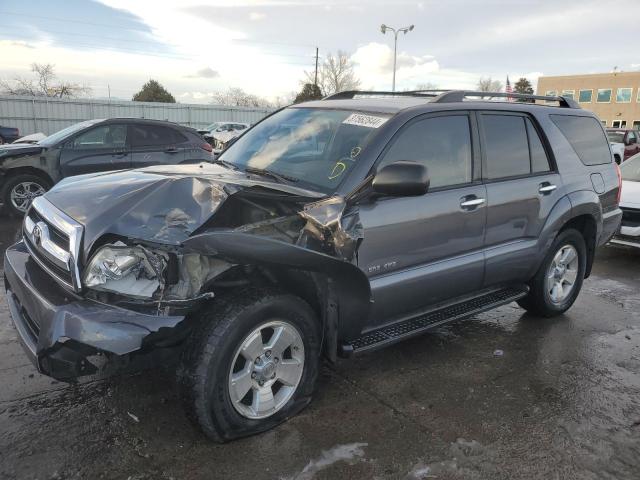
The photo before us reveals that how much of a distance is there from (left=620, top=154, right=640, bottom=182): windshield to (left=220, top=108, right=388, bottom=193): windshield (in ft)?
21.9

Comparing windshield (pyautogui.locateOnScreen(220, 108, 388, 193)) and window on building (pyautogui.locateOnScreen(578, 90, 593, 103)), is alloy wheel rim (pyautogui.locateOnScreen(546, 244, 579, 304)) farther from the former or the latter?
window on building (pyautogui.locateOnScreen(578, 90, 593, 103))

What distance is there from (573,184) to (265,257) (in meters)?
3.29

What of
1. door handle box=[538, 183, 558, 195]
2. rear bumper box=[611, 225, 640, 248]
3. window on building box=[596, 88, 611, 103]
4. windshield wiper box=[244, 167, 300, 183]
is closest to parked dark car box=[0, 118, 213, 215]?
windshield wiper box=[244, 167, 300, 183]

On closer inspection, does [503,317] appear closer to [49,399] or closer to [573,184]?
[573,184]

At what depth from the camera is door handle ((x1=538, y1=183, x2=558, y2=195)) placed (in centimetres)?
435

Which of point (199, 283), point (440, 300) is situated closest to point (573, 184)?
point (440, 300)

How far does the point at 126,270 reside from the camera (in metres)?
2.58

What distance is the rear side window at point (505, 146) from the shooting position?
4.00m

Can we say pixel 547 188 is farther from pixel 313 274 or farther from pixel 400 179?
pixel 313 274

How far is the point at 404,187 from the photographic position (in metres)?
3.00

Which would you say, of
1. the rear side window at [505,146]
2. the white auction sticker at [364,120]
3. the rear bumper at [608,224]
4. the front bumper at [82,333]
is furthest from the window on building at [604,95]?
the front bumper at [82,333]

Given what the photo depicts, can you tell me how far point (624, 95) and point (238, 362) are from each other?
233 feet

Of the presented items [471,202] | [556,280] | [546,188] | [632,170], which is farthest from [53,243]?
[632,170]

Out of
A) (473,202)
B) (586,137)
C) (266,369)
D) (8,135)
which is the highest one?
(586,137)
